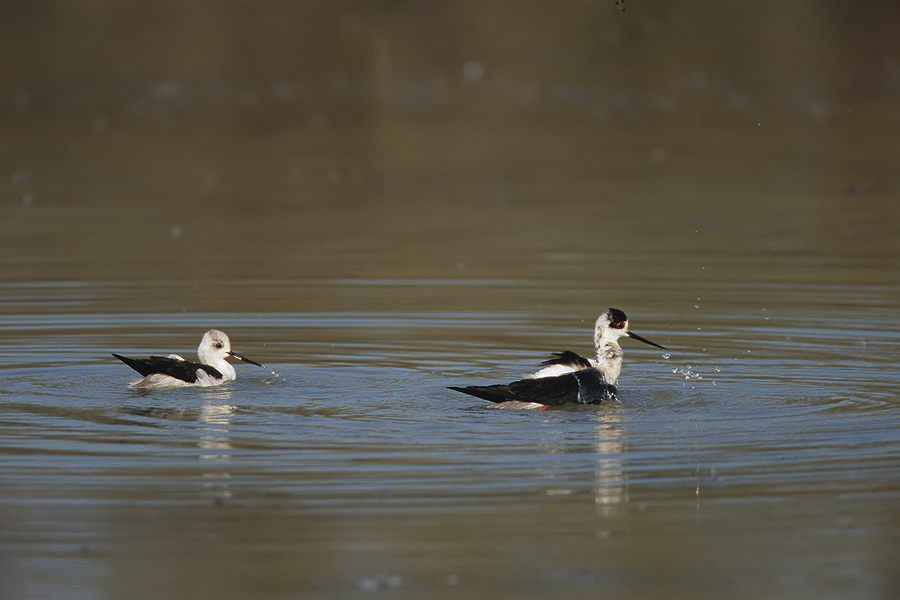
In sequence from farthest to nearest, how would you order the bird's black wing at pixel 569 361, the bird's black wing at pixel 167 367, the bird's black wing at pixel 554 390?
the bird's black wing at pixel 167 367 → the bird's black wing at pixel 569 361 → the bird's black wing at pixel 554 390

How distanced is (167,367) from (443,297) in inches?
174

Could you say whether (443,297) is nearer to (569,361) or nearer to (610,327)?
(610,327)

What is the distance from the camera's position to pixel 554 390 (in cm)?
977

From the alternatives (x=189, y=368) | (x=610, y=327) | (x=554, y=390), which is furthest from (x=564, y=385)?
(x=189, y=368)

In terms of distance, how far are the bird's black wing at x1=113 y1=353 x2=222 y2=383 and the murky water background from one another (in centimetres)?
21

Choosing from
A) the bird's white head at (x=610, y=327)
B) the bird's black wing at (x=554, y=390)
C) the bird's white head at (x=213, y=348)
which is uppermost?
the bird's white head at (x=610, y=327)

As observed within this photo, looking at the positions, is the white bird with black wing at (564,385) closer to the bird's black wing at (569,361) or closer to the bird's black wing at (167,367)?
the bird's black wing at (569,361)

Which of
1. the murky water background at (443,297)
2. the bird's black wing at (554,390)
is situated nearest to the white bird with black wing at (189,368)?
the murky water background at (443,297)

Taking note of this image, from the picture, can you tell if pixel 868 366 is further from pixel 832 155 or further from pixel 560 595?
pixel 832 155

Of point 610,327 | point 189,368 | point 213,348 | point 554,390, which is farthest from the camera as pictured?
point 213,348

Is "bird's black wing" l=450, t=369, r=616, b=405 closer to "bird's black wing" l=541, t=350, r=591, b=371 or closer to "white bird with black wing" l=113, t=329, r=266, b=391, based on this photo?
"bird's black wing" l=541, t=350, r=591, b=371

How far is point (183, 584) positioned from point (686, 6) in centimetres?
3222

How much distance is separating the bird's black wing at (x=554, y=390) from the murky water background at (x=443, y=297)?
16 cm

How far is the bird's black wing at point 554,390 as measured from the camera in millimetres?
9625
